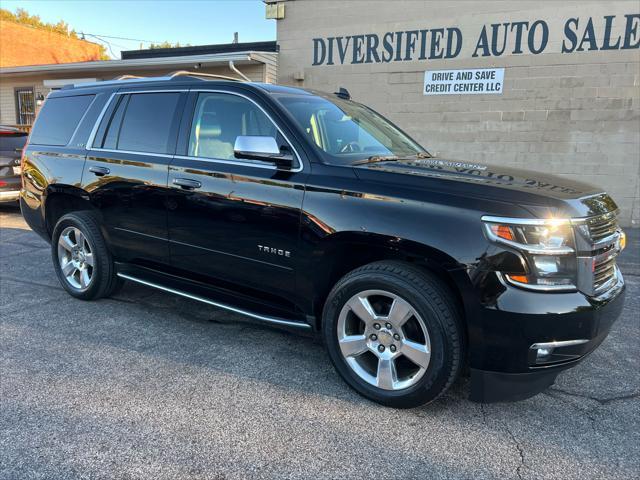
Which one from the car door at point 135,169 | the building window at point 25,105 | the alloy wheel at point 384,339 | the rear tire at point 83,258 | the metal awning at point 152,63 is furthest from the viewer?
the building window at point 25,105

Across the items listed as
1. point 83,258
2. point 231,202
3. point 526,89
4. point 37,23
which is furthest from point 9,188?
point 37,23

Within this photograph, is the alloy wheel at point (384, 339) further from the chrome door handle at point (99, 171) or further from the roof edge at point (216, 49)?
the roof edge at point (216, 49)

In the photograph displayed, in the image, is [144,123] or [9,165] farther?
[9,165]

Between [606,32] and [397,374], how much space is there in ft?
29.9

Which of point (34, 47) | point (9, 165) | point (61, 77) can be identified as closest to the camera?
point (9, 165)

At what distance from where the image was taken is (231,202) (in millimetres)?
3422

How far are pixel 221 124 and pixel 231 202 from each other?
68 cm

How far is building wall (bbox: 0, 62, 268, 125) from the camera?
40.3ft

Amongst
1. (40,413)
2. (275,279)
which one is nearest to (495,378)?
(275,279)

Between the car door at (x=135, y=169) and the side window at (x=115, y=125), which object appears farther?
the side window at (x=115, y=125)

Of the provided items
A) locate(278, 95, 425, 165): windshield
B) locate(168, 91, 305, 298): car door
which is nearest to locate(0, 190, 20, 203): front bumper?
locate(168, 91, 305, 298): car door

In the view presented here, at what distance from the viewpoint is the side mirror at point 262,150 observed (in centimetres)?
312

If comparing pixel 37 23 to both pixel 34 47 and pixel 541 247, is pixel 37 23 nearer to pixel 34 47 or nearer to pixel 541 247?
pixel 34 47

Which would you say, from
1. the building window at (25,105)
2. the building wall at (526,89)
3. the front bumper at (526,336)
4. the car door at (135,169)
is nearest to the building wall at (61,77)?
the building window at (25,105)
